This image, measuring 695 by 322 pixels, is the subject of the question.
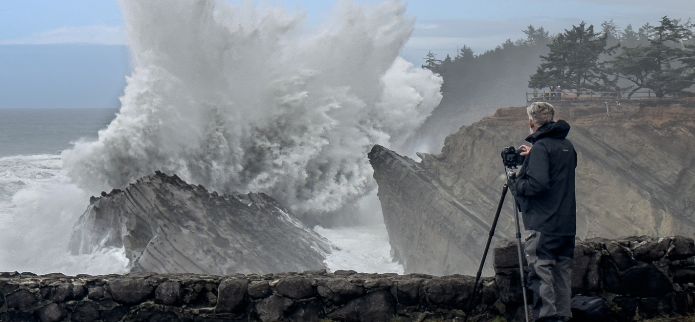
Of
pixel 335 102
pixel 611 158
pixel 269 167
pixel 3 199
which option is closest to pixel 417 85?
pixel 335 102

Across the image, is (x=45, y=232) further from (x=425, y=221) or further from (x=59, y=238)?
(x=425, y=221)

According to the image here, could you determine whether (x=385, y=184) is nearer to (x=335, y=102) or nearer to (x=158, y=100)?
(x=335, y=102)

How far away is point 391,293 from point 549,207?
1.53 metres

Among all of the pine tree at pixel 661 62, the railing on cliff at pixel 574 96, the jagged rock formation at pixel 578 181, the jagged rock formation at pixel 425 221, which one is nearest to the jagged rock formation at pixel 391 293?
the jagged rock formation at pixel 425 221

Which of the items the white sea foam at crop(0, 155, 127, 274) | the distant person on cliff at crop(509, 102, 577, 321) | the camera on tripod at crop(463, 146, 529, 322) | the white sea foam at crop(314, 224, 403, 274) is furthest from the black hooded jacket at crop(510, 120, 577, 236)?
the white sea foam at crop(314, 224, 403, 274)

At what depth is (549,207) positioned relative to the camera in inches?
235

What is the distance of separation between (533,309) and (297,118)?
25.9 metres

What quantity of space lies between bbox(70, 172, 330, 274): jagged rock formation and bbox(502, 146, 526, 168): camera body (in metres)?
13.3

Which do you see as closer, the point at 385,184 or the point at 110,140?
the point at 110,140

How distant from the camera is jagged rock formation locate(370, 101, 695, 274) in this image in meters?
25.2

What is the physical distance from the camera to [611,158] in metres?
26.8

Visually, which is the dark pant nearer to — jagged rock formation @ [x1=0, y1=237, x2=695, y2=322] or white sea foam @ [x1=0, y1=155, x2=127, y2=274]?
jagged rock formation @ [x1=0, y1=237, x2=695, y2=322]

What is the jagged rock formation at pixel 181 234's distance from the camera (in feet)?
64.4

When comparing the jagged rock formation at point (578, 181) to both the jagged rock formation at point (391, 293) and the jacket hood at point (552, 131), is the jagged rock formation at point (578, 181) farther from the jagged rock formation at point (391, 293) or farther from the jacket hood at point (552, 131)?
the jacket hood at point (552, 131)
